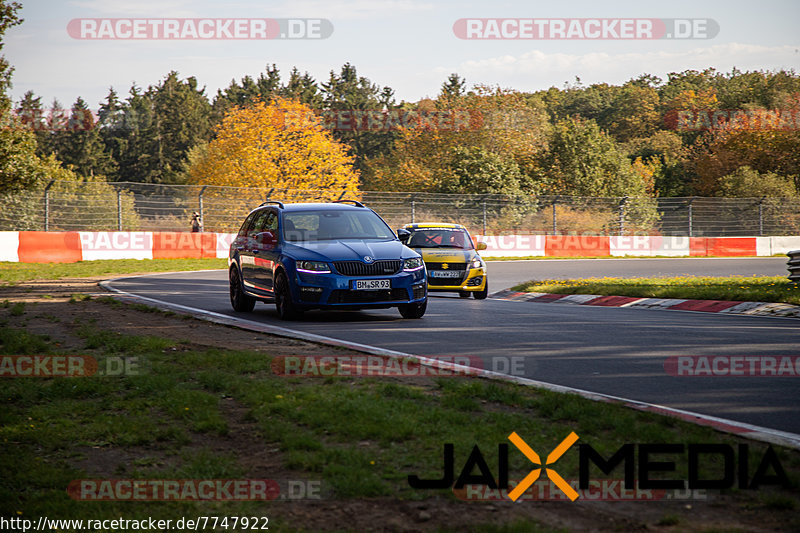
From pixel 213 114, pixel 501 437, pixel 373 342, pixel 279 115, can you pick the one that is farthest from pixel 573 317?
pixel 213 114

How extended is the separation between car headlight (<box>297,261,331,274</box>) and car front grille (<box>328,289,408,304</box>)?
342 mm

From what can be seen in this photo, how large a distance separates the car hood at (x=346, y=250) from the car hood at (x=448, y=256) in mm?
5247

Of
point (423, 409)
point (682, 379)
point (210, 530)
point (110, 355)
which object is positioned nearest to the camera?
point (210, 530)

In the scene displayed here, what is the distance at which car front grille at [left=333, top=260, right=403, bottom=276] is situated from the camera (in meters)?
12.0

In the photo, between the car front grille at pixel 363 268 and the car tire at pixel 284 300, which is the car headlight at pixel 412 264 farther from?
the car tire at pixel 284 300

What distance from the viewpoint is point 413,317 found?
1265 centimetres

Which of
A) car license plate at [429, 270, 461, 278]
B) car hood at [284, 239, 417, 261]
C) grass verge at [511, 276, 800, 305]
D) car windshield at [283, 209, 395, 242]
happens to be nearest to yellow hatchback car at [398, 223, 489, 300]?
car license plate at [429, 270, 461, 278]

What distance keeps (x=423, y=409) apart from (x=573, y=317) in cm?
734

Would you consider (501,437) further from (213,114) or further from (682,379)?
(213,114)

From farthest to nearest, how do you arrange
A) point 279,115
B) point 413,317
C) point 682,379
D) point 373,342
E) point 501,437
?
1. point 279,115
2. point 413,317
3. point 373,342
4. point 682,379
5. point 501,437

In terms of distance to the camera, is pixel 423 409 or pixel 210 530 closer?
pixel 210 530

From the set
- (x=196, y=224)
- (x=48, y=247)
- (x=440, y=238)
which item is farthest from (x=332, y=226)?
(x=196, y=224)

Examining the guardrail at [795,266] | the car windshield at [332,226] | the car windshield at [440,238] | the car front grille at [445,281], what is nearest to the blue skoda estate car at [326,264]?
the car windshield at [332,226]

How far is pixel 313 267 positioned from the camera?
39.5ft
